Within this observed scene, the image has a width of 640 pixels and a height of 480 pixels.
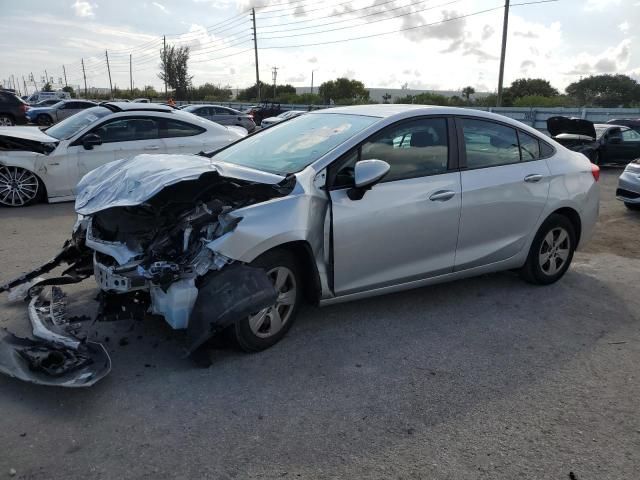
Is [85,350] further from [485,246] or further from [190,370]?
[485,246]

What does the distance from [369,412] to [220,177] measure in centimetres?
179

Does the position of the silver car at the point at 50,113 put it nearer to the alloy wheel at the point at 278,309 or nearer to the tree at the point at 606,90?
the alloy wheel at the point at 278,309

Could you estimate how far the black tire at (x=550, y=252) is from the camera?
5.07m

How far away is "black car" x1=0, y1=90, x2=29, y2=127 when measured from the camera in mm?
21328

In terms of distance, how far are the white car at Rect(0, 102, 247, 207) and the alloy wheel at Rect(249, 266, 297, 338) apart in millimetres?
5871

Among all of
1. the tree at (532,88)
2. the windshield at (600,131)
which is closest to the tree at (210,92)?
the tree at (532,88)

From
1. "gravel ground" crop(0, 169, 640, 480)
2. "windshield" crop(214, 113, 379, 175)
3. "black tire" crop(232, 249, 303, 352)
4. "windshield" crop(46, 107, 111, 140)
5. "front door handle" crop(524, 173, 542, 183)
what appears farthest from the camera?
"windshield" crop(46, 107, 111, 140)

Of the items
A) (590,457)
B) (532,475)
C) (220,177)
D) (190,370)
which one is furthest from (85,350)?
(590,457)

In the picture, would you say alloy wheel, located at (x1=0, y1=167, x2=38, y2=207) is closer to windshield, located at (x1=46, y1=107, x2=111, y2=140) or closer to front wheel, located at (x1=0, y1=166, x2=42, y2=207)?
front wheel, located at (x1=0, y1=166, x2=42, y2=207)

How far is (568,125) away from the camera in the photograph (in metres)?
12.2

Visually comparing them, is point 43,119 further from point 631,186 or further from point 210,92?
point 210,92

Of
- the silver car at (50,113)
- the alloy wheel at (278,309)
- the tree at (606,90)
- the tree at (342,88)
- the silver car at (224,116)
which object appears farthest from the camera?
the tree at (342,88)

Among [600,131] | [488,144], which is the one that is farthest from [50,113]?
[488,144]

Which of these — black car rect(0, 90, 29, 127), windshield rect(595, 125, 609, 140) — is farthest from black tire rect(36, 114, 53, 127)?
windshield rect(595, 125, 609, 140)
